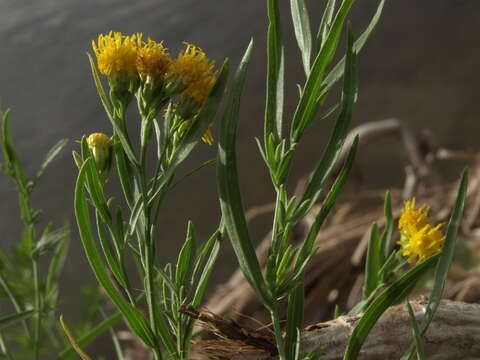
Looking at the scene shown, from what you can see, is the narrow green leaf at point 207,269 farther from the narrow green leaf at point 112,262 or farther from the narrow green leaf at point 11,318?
the narrow green leaf at point 11,318

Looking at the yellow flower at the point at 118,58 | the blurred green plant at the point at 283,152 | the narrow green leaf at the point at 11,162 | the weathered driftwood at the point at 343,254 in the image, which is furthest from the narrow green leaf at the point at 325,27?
the weathered driftwood at the point at 343,254

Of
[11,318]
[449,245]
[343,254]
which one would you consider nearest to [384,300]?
[449,245]

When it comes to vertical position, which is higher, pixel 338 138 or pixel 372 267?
pixel 338 138

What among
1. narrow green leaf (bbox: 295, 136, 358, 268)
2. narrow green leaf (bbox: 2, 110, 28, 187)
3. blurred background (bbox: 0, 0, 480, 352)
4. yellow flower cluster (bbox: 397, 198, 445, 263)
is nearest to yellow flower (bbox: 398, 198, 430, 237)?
yellow flower cluster (bbox: 397, 198, 445, 263)

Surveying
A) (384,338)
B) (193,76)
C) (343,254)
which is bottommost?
(343,254)

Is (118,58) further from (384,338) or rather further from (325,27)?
(384,338)

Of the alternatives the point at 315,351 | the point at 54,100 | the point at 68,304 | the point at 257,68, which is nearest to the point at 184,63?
the point at 315,351
